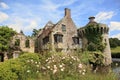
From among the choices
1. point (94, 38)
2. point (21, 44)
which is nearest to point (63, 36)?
point (94, 38)

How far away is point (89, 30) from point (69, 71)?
30.3 meters

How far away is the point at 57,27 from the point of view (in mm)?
40375

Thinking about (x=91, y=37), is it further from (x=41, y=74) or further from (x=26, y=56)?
(x=41, y=74)

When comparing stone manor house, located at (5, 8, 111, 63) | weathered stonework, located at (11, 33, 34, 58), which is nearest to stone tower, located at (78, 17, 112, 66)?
stone manor house, located at (5, 8, 111, 63)

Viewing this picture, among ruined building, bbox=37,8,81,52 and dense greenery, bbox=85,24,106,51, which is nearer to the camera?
dense greenery, bbox=85,24,106,51

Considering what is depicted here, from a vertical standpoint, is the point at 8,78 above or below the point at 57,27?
below

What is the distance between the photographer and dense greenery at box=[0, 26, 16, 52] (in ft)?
121

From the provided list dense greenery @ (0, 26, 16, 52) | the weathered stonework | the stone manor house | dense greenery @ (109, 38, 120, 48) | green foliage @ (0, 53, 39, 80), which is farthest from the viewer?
dense greenery @ (109, 38, 120, 48)

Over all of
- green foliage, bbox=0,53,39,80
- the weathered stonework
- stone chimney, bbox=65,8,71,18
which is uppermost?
stone chimney, bbox=65,8,71,18

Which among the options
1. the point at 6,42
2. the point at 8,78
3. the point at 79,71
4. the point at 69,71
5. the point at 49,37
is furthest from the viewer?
the point at 49,37

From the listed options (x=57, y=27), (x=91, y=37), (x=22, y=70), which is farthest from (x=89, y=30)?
(x=22, y=70)

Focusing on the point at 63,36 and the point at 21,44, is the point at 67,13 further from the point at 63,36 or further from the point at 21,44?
the point at 21,44

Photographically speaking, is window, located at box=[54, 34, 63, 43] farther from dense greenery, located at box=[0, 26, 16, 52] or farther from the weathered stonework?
dense greenery, located at box=[0, 26, 16, 52]

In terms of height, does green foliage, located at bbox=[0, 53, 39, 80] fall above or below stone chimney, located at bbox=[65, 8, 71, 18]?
below
